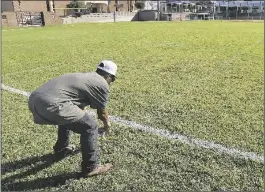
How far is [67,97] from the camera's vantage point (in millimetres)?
3707

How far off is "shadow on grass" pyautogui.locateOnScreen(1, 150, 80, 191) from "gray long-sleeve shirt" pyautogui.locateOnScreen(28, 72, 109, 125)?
2.46 feet

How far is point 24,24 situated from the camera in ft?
120

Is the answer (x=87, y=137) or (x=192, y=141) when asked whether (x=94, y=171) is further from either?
(x=192, y=141)

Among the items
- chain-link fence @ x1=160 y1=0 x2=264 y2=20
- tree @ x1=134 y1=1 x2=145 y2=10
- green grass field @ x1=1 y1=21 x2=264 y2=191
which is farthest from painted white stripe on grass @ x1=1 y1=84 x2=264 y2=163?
tree @ x1=134 y1=1 x2=145 y2=10

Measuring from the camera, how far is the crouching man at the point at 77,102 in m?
3.65

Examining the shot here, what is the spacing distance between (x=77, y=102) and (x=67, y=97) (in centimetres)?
15

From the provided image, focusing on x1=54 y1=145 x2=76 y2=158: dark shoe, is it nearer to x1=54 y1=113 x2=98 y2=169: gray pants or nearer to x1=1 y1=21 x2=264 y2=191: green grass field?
x1=1 y1=21 x2=264 y2=191: green grass field

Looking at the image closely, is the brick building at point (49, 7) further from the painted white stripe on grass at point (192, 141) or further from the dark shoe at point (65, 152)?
the dark shoe at point (65, 152)

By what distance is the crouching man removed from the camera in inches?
144

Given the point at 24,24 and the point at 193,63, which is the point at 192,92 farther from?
the point at 24,24

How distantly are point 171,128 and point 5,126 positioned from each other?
2817 millimetres

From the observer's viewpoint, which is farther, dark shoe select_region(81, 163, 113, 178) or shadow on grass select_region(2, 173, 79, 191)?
dark shoe select_region(81, 163, 113, 178)

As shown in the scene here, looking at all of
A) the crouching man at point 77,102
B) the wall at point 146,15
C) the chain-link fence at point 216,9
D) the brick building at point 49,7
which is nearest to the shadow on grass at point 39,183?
the crouching man at point 77,102

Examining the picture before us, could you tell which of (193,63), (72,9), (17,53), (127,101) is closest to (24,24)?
(72,9)
